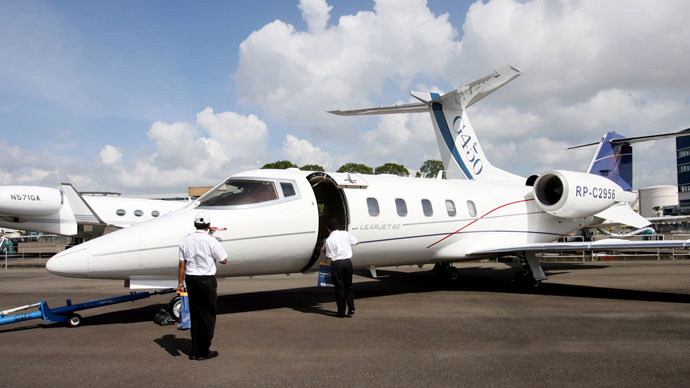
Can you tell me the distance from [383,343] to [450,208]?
17.7ft

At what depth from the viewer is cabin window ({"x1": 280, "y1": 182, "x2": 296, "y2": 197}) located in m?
8.09

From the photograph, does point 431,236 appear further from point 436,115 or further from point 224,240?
point 436,115

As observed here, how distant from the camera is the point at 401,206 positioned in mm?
9727

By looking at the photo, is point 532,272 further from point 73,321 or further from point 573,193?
point 73,321

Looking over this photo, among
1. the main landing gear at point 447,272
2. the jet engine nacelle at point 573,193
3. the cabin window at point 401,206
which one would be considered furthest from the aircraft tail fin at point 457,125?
the cabin window at point 401,206

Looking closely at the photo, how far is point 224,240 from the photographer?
23.5 feet

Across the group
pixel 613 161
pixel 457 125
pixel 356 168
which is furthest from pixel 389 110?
pixel 356 168

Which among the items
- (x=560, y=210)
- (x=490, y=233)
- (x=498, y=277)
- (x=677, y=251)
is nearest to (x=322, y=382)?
(x=490, y=233)

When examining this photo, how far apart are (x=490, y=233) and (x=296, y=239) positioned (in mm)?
5693

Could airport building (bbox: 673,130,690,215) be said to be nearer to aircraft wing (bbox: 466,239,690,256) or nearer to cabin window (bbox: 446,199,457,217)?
aircraft wing (bbox: 466,239,690,256)

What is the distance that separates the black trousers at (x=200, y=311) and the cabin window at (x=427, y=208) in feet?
19.3

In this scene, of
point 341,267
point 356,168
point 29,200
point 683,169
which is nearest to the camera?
point 341,267

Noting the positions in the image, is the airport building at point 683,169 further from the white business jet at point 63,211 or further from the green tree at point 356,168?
the white business jet at point 63,211

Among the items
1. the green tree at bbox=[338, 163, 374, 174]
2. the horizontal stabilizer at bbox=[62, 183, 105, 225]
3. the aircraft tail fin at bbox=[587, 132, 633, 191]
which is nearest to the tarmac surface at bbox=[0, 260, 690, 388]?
the aircraft tail fin at bbox=[587, 132, 633, 191]
